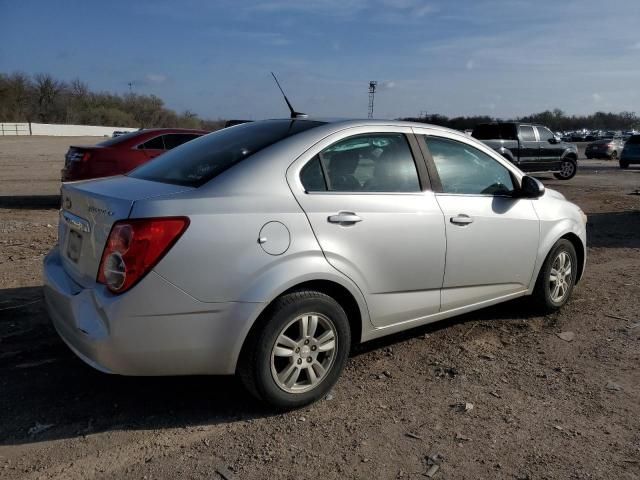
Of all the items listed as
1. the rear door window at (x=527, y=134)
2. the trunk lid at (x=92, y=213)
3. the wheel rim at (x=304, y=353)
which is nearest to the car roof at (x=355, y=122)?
the trunk lid at (x=92, y=213)

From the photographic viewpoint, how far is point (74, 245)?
132 inches

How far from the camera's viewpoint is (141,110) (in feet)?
328

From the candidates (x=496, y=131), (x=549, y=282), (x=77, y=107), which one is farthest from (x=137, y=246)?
(x=77, y=107)

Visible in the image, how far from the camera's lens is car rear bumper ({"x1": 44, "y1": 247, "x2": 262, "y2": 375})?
2.84 metres

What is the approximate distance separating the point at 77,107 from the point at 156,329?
9826 centimetres

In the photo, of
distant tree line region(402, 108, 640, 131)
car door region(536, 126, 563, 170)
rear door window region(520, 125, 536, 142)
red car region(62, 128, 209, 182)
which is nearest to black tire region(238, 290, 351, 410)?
red car region(62, 128, 209, 182)

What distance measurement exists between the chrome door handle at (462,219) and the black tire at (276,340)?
1.13 meters

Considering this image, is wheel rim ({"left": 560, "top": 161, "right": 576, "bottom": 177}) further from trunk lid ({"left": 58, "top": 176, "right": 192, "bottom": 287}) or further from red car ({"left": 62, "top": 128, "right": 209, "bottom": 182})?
trunk lid ({"left": 58, "top": 176, "right": 192, "bottom": 287})

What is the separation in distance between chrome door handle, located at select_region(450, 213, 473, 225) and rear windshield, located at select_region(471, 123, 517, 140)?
1498 cm

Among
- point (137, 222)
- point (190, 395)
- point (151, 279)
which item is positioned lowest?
point (190, 395)

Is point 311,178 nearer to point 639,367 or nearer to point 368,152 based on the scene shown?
point 368,152

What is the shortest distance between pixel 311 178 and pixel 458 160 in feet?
4.62

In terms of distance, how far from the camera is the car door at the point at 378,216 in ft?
11.1

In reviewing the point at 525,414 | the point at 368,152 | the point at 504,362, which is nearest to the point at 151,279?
the point at 368,152
